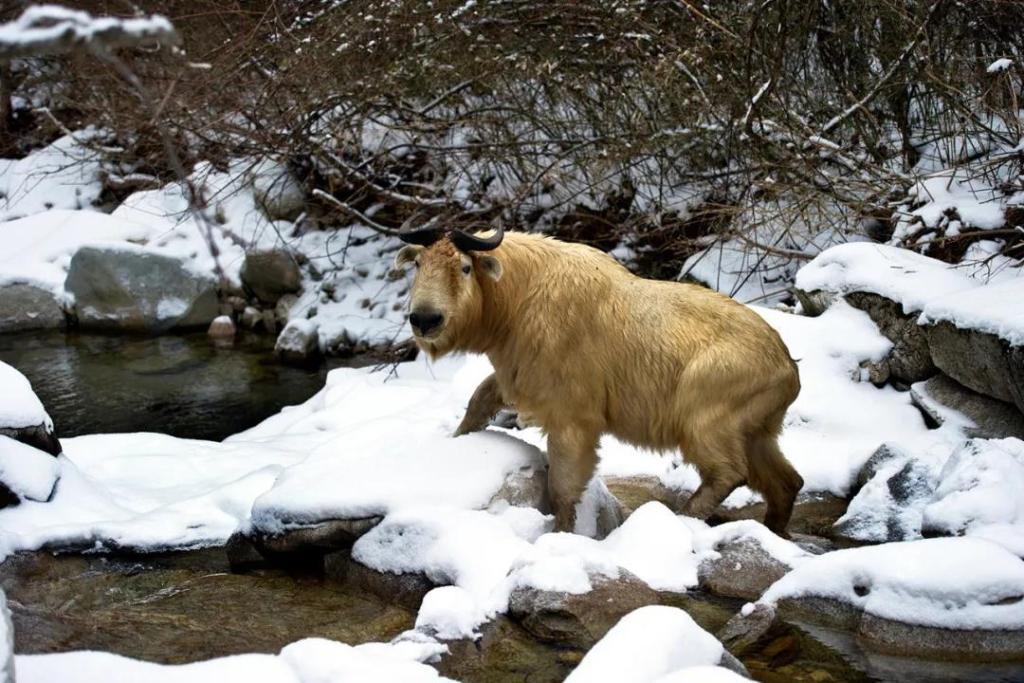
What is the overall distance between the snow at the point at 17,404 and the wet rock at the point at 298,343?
19.3 ft

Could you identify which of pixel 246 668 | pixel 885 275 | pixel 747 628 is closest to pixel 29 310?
pixel 885 275

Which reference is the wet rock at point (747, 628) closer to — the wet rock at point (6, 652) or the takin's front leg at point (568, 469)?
the takin's front leg at point (568, 469)

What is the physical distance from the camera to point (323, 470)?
19.5 feet

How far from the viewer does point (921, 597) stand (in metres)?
4.63

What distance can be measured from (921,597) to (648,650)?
1620 mm

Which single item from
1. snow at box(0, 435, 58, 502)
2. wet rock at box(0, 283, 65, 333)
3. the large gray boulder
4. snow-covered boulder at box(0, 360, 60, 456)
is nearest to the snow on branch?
snow at box(0, 435, 58, 502)

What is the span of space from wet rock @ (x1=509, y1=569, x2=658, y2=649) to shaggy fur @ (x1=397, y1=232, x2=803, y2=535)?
1.00 meters

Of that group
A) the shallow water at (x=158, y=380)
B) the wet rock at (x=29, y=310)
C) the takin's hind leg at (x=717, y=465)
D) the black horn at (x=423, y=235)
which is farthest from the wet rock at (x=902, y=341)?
the wet rock at (x=29, y=310)

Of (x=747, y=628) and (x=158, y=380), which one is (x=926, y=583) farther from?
(x=158, y=380)

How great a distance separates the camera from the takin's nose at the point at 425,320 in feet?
18.4

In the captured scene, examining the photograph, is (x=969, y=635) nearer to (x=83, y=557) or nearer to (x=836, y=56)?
(x=83, y=557)

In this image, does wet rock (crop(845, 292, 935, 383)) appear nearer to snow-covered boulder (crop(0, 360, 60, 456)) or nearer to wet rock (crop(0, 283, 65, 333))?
snow-covered boulder (crop(0, 360, 60, 456))

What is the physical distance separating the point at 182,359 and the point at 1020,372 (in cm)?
917

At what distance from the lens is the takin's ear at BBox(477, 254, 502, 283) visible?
560 cm
